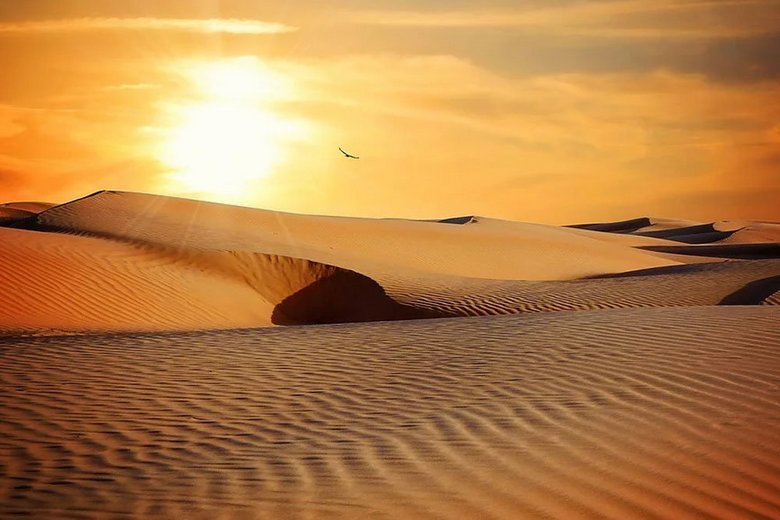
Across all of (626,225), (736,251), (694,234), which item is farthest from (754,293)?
(626,225)

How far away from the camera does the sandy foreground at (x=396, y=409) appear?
4453 millimetres

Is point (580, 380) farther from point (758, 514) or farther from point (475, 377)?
point (758, 514)

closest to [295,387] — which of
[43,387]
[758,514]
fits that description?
[43,387]

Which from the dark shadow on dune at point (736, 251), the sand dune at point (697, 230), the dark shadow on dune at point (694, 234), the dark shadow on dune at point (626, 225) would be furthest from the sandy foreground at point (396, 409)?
the dark shadow on dune at point (626, 225)

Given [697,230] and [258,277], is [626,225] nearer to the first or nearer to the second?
[697,230]

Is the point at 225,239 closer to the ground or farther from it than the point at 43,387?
farther from it

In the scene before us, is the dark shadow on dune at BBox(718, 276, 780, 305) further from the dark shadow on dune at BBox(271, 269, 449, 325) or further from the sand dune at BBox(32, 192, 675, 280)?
the sand dune at BBox(32, 192, 675, 280)

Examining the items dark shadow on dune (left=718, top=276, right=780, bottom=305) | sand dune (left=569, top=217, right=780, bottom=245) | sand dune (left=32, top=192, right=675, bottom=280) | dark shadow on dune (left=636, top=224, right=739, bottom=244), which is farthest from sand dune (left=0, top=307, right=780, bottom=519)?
dark shadow on dune (left=636, top=224, right=739, bottom=244)

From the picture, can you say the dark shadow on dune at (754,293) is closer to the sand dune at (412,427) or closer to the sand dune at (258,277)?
the sand dune at (258,277)

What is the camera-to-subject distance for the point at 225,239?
70.1 ft

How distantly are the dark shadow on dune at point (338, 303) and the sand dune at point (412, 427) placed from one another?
7.11 metres

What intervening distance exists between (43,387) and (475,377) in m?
4.01

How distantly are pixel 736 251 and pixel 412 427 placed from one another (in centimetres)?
3585

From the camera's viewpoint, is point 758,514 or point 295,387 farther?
point 295,387
